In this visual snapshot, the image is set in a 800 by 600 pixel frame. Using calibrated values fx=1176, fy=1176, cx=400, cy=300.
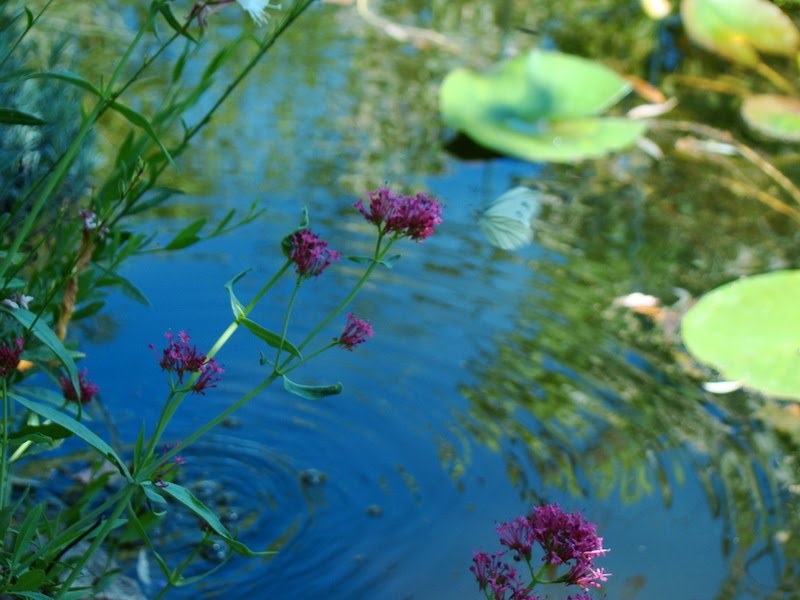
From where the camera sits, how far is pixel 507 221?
1377 millimetres

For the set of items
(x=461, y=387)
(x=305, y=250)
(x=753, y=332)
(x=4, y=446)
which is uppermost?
(x=305, y=250)

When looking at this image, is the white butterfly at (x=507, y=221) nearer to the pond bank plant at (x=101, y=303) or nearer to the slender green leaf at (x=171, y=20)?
the pond bank plant at (x=101, y=303)

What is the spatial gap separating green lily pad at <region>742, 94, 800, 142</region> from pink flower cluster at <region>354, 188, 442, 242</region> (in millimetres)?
2731

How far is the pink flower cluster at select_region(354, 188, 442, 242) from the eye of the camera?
1146 millimetres

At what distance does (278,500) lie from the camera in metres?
2.05

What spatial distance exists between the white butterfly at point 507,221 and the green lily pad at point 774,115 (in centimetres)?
233

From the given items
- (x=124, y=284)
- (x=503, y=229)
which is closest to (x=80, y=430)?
(x=124, y=284)

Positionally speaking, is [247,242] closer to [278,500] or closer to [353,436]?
[353,436]

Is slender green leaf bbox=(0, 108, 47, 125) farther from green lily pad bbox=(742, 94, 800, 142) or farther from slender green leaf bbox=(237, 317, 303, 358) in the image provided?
green lily pad bbox=(742, 94, 800, 142)

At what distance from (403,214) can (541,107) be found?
2.88 meters

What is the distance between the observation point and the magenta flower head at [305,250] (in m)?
1.13

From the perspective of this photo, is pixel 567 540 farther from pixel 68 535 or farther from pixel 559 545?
pixel 68 535

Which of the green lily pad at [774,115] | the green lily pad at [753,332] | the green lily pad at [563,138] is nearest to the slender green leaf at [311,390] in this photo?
the green lily pad at [753,332]

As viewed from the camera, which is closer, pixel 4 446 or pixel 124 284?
pixel 4 446
